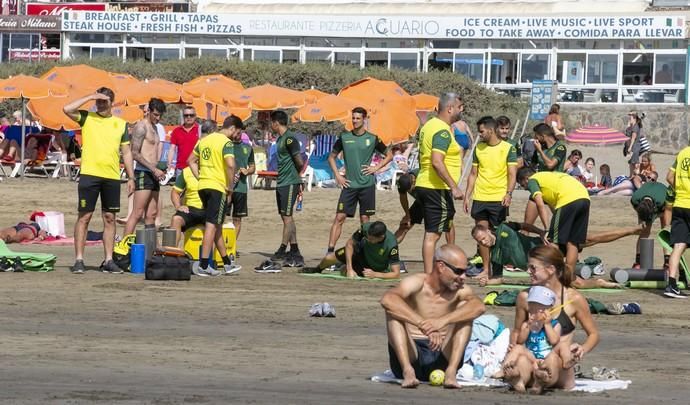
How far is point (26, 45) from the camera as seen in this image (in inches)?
1970

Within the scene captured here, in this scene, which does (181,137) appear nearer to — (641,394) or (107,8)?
(641,394)

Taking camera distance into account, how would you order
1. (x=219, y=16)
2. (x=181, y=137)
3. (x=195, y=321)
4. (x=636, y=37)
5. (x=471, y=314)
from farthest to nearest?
(x=219, y=16) → (x=636, y=37) → (x=181, y=137) → (x=195, y=321) → (x=471, y=314)

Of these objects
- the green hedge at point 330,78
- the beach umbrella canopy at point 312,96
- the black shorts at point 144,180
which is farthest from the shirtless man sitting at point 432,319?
the green hedge at point 330,78

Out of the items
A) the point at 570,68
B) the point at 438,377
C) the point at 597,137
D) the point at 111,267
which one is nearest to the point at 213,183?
the point at 111,267

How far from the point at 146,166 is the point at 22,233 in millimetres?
3231

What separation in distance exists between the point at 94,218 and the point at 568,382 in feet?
50.5

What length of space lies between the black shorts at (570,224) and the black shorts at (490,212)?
4.19 ft

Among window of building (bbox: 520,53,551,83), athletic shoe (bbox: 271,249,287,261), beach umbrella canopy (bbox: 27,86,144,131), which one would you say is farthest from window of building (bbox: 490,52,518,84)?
athletic shoe (bbox: 271,249,287,261)

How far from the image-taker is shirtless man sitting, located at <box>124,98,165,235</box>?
1691cm

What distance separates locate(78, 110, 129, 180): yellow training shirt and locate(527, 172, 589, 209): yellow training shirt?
4165 mm

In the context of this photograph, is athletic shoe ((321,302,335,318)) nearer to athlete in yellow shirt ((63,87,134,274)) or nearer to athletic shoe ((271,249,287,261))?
athlete in yellow shirt ((63,87,134,274))

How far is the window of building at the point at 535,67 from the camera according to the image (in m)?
42.6

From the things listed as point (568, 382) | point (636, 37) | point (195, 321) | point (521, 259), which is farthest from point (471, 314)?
point (636, 37)

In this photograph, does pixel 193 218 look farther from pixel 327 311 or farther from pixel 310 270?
pixel 327 311
